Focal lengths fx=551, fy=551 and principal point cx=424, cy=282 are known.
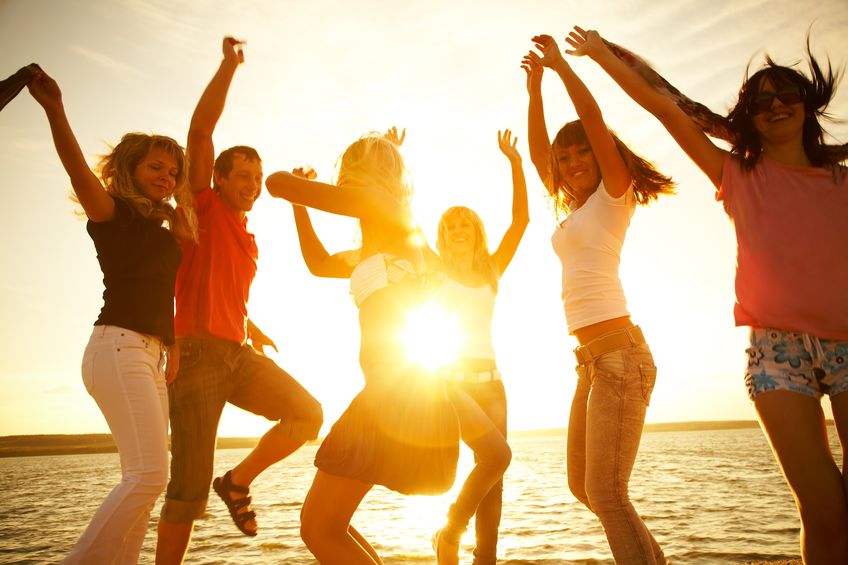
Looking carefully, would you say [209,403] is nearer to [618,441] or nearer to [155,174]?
[155,174]

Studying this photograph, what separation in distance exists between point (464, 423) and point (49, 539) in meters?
14.6

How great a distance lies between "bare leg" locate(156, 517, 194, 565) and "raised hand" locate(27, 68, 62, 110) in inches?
111

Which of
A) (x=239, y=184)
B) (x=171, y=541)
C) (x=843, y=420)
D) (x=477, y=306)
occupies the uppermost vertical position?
(x=239, y=184)

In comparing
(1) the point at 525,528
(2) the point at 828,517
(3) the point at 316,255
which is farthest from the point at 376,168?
(1) the point at 525,528

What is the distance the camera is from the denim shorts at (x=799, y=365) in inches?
106

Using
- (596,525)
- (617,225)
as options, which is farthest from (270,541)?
(617,225)

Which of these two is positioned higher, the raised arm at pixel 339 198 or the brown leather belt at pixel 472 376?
the raised arm at pixel 339 198

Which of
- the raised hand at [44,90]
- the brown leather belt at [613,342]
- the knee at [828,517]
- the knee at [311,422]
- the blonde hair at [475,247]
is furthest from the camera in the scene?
the blonde hair at [475,247]

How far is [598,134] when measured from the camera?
3.62 meters

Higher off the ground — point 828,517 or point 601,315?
point 601,315

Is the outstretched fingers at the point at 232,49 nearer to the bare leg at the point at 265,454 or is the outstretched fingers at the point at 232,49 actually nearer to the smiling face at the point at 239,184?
the smiling face at the point at 239,184

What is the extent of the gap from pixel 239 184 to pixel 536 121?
105 inches

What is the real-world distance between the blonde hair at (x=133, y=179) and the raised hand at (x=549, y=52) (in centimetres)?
270

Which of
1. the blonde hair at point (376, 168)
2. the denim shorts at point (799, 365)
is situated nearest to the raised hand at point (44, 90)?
the blonde hair at point (376, 168)
